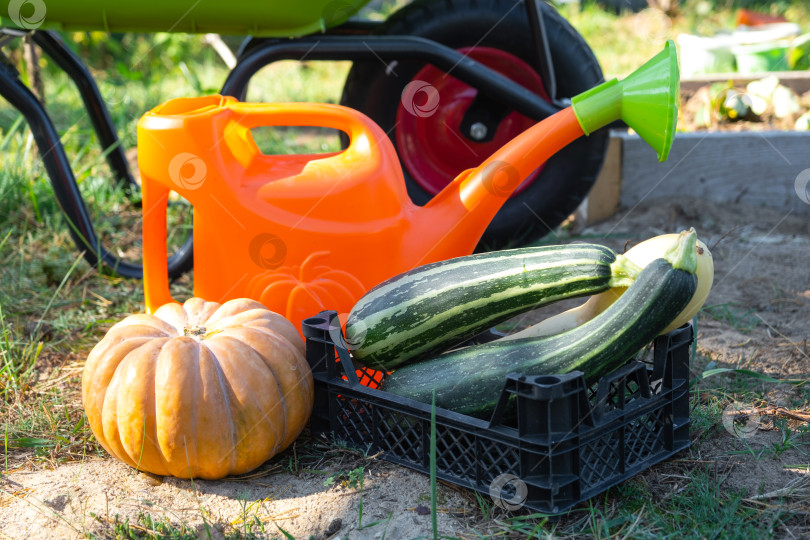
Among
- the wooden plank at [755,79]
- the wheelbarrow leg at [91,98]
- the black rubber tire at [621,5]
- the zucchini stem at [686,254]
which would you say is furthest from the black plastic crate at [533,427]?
the black rubber tire at [621,5]

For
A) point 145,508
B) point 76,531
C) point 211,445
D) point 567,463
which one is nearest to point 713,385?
point 567,463

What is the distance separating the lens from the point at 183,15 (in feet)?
6.84

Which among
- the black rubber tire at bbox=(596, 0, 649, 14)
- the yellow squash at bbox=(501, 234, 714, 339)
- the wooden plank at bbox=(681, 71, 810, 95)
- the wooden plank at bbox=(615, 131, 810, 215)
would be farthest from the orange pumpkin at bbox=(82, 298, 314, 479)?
the black rubber tire at bbox=(596, 0, 649, 14)

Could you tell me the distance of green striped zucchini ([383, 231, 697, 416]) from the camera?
128 cm

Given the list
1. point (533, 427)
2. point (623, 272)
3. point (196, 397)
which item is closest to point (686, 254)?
point (623, 272)

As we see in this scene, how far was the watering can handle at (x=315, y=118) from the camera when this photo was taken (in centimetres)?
179

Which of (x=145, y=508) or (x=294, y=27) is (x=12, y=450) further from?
(x=294, y=27)

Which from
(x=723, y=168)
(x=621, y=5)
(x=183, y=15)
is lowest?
(x=723, y=168)

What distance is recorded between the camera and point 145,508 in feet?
4.53

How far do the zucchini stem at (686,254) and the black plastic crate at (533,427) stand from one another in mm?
186

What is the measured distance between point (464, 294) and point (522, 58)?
132cm

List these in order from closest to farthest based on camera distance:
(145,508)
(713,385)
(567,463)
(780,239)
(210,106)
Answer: (567,463), (145,508), (713,385), (210,106), (780,239)

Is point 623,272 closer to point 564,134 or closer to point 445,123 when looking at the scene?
point 564,134

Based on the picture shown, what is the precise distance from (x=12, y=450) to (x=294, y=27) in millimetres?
1302
